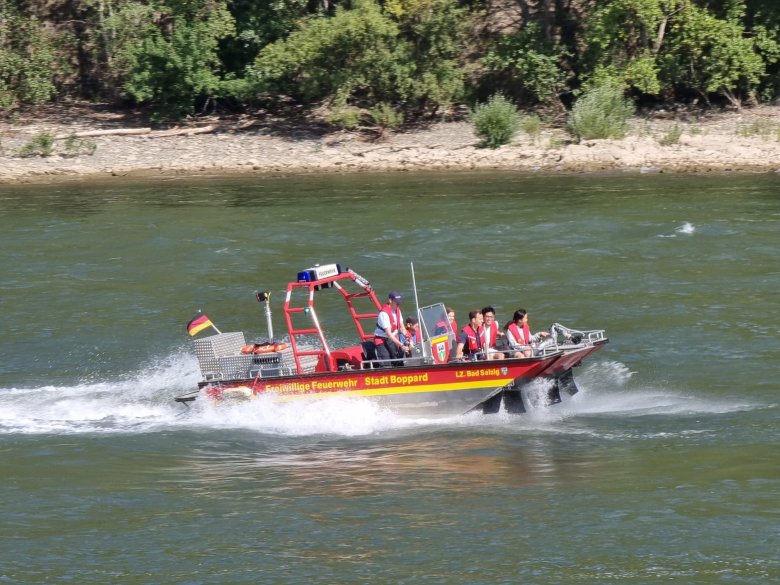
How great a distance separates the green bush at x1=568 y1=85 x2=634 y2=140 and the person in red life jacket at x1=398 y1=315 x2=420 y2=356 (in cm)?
2446

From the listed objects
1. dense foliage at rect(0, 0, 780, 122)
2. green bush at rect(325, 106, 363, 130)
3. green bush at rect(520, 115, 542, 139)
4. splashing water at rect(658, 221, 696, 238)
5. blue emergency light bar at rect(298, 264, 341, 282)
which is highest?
dense foliage at rect(0, 0, 780, 122)

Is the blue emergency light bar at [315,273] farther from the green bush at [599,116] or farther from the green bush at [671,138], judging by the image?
the green bush at [671,138]

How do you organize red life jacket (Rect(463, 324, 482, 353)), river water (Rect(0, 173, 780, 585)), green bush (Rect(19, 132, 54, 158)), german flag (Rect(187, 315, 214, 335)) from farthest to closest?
green bush (Rect(19, 132, 54, 158)), german flag (Rect(187, 315, 214, 335)), red life jacket (Rect(463, 324, 482, 353)), river water (Rect(0, 173, 780, 585))

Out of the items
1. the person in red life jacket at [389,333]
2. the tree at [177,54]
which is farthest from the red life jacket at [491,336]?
the tree at [177,54]

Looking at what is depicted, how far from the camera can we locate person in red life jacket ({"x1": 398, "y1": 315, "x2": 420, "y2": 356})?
59.0ft

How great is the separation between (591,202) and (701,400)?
16.1 meters

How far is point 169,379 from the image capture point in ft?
69.2

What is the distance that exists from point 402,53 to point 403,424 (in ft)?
94.1

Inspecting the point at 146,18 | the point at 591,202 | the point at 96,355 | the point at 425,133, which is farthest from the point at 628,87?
the point at 96,355

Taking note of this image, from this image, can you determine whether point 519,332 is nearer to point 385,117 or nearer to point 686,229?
point 686,229

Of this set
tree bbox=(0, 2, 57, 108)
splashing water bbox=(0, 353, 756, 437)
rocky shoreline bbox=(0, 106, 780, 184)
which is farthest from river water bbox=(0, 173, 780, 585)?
tree bbox=(0, 2, 57, 108)

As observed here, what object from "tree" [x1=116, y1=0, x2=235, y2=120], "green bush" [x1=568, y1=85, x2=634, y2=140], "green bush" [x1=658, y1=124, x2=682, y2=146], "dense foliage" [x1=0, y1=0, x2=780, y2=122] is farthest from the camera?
"tree" [x1=116, y1=0, x2=235, y2=120]

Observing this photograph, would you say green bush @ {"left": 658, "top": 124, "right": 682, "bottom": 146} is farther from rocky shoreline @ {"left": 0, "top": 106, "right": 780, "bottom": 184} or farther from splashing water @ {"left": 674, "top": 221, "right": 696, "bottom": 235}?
splashing water @ {"left": 674, "top": 221, "right": 696, "bottom": 235}

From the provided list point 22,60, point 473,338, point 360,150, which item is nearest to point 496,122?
point 360,150
